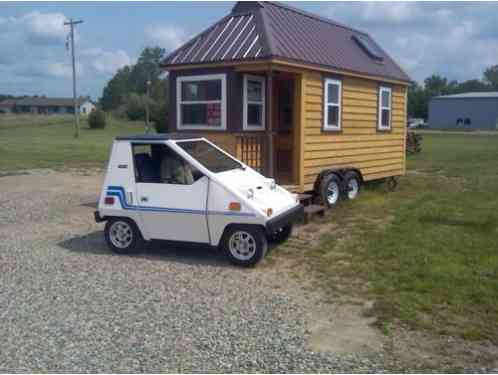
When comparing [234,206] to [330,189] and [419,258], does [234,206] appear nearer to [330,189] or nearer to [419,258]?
[419,258]

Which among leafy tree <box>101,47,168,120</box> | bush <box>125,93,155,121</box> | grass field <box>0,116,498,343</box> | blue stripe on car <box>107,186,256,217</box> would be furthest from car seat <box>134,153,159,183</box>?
leafy tree <box>101,47,168,120</box>

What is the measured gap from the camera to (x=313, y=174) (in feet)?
39.0

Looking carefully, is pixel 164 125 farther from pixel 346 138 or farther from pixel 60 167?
pixel 346 138

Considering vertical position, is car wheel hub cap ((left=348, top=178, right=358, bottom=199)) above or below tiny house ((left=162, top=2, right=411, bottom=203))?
below

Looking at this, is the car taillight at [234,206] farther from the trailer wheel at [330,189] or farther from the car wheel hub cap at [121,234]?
the trailer wheel at [330,189]

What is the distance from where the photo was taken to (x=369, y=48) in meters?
14.9

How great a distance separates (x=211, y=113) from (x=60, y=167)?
11.8 meters

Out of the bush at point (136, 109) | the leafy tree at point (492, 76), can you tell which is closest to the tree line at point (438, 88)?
the leafy tree at point (492, 76)

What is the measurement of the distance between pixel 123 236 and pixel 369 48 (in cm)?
926

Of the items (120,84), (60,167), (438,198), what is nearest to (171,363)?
(438,198)

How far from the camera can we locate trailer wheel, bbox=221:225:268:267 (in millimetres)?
7594

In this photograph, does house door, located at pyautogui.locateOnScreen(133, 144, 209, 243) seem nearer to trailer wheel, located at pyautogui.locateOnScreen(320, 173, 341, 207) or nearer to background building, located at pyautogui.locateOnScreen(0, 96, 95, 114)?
trailer wheel, located at pyautogui.locateOnScreen(320, 173, 341, 207)

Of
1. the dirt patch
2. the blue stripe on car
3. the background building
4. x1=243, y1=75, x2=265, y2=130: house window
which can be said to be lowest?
the dirt patch

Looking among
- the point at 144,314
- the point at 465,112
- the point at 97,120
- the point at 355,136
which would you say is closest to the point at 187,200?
the point at 144,314
